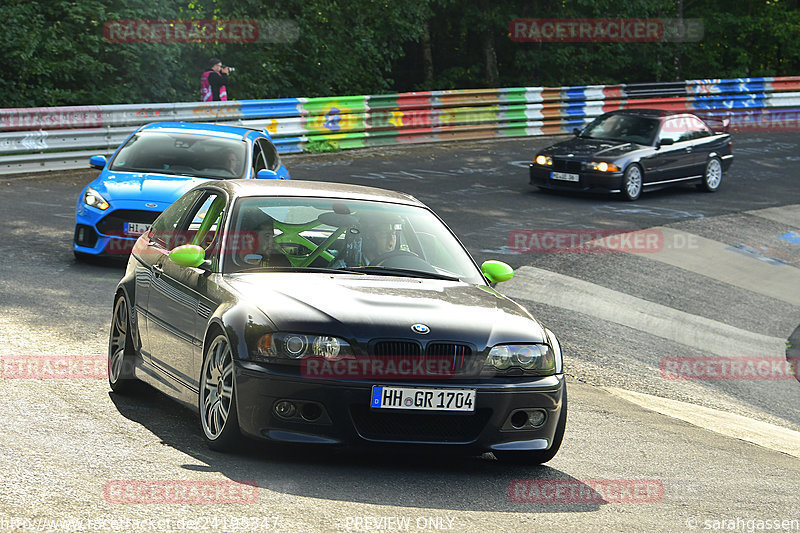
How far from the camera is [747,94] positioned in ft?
123

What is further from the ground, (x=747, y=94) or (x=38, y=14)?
(x=38, y=14)

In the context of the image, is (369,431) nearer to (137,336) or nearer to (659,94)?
(137,336)

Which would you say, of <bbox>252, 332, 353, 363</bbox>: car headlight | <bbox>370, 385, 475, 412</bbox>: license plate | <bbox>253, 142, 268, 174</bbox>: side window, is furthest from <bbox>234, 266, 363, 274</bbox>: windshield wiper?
<bbox>253, 142, 268, 174</bbox>: side window

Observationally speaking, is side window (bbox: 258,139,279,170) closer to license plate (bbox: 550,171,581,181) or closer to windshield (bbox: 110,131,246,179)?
windshield (bbox: 110,131,246,179)

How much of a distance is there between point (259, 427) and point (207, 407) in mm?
558

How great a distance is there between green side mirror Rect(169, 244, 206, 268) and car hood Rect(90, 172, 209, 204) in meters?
6.01

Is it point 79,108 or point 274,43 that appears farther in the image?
point 274,43

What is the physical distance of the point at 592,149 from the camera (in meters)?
22.4

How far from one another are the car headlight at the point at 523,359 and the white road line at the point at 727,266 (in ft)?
36.6

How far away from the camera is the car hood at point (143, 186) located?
13.0 meters

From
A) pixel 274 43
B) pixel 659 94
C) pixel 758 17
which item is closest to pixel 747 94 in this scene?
pixel 659 94

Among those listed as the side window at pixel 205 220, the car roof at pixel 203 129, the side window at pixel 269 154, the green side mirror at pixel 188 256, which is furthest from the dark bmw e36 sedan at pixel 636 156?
the green side mirror at pixel 188 256

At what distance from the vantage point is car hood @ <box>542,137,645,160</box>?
2209cm

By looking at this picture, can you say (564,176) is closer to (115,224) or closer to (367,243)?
(115,224)
